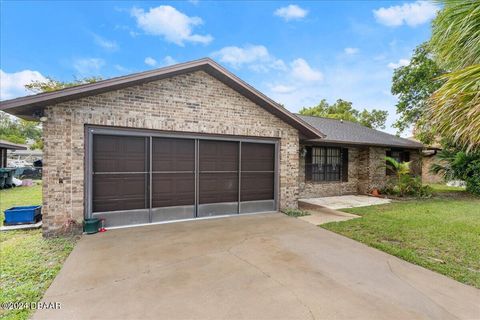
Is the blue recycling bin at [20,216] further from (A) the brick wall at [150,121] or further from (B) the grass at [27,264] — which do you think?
(A) the brick wall at [150,121]

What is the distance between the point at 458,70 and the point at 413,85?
63.2 ft

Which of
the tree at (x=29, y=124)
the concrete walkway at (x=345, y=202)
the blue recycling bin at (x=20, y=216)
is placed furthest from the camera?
the tree at (x=29, y=124)

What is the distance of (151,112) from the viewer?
6.24 metres

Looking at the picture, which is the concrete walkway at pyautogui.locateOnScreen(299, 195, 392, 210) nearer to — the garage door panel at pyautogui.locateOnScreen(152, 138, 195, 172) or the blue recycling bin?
the garage door panel at pyautogui.locateOnScreen(152, 138, 195, 172)

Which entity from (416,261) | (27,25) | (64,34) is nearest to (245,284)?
(416,261)

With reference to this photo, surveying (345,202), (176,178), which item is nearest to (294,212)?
(345,202)

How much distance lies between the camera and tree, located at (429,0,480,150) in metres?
2.32

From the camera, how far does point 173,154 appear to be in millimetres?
6656

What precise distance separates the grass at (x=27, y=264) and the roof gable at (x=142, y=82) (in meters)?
2.99

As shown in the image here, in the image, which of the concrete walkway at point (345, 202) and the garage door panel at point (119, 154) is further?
the concrete walkway at point (345, 202)

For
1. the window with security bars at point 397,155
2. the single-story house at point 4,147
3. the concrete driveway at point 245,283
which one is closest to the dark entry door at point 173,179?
the concrete driveway at point 245,283

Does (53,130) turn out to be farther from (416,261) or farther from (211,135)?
(416,261)

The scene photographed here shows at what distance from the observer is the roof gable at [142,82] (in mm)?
4965

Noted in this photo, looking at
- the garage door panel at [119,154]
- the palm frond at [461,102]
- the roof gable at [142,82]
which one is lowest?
the garage door panel at [119,154]
